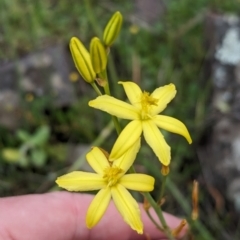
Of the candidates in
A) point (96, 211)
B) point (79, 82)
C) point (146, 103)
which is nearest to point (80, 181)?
point (96, 211)

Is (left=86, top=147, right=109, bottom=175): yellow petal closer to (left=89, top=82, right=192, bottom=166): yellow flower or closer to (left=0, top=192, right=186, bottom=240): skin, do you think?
(left=89, top=82, right=192, bottom=166): yellow flower

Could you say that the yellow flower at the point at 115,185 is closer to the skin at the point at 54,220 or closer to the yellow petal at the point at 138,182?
the yellow petal at the point at 138,182

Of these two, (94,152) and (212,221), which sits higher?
(94,152)

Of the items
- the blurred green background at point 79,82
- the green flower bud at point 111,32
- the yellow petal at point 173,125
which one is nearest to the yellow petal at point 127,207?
the yellow petal at point 173,125

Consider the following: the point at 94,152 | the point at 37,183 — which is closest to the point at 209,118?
the point at 37,183

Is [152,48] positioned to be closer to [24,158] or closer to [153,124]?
[24,158]
